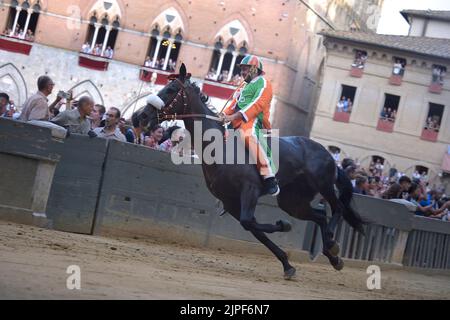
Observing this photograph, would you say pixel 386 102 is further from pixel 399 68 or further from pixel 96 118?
pixel 96 118

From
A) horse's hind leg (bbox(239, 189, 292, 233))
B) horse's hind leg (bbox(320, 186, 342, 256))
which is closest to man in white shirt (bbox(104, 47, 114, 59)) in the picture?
horse's hind leg (bbox(320, 186, 342, 256))

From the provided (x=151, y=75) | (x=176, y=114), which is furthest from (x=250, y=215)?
(x=151, y=75)

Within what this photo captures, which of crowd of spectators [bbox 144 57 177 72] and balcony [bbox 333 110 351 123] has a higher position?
crowd of spectators [bbox 144 57 177 72]

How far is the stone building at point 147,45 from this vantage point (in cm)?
5462

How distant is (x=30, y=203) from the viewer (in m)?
14.4

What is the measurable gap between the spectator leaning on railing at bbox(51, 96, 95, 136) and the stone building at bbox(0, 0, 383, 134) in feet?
126

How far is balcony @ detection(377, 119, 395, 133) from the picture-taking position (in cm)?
5384

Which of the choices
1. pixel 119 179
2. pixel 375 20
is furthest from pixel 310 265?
pixel 375 20

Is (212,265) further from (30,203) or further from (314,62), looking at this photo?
(314,62)

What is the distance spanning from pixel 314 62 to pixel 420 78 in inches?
306

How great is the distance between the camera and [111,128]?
16281 mm

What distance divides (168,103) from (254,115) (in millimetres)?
1309

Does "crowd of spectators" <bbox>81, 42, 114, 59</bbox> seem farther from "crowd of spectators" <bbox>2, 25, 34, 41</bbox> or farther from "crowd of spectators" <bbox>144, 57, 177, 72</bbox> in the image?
"crowd of spectators" <bbox>2, 25, 34, 41</bbox>

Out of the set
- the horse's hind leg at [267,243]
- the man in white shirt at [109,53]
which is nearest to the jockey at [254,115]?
the horse's hind leg at [267,243]
